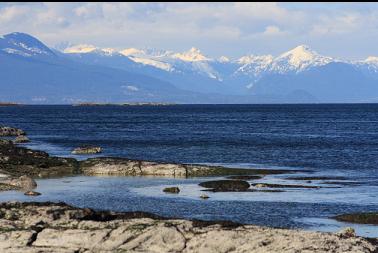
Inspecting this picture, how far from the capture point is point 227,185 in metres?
55.3

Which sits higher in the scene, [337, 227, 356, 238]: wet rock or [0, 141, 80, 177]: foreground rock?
[337, 227, 356, 238]: wet rock

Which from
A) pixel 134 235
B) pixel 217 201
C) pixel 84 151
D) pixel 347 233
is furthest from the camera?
pixel 84 151

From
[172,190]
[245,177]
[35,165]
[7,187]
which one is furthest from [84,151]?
[172,190]

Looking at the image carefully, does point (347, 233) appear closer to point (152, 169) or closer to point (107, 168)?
point (152, 169)

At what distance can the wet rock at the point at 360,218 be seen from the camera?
4006 centimetres

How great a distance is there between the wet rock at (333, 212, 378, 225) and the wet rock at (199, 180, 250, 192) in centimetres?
1325

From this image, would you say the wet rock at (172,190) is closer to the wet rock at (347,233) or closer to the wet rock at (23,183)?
the wet rock at (23,183)

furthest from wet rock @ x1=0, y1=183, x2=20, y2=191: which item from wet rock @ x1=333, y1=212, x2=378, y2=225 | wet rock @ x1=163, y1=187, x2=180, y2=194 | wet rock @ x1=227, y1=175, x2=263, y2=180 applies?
wet rock @ x1=333, y1=212, x2=378, y2=225

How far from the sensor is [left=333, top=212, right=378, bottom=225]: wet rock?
4006 cm

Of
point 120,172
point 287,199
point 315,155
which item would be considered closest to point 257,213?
point 287,199

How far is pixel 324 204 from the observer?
154 ft

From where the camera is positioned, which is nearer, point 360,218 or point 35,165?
point 360,218

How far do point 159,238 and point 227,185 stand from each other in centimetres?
2828

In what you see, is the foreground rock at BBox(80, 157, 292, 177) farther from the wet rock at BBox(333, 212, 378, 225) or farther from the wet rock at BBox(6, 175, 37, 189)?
the wet rock at BBox(333, 212, 378, 225)
